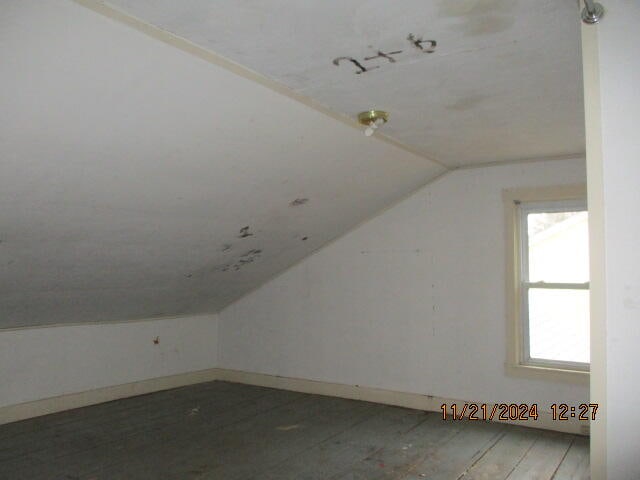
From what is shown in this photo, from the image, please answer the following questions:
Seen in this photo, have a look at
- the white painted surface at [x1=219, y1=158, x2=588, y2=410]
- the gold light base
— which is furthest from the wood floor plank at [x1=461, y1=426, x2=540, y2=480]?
the gold light base

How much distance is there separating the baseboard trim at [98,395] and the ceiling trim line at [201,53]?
10.9ft

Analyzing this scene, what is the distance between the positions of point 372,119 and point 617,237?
184 cm

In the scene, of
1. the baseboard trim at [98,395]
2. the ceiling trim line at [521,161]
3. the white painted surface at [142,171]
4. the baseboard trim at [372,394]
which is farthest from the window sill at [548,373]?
the baseboard trim at [98,395]

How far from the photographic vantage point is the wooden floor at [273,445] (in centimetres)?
329

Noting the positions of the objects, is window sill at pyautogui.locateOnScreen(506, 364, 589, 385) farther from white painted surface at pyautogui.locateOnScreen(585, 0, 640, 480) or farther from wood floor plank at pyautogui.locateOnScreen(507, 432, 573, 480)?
white painted surface at pyautogui.locateOnScreen(585, 0, 640, 480)

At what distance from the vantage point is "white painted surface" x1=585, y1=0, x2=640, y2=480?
1.38 m

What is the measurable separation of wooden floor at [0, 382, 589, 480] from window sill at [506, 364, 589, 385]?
0.40m

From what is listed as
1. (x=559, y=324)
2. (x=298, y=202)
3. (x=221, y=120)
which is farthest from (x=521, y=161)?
(x=221, y=120)

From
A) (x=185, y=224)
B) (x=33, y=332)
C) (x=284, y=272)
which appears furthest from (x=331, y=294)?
(x=33, y=332)

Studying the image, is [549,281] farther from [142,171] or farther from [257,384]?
[142,171]

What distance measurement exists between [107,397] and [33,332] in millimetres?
912

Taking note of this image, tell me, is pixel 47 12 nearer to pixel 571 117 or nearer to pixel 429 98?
pixel 429 98

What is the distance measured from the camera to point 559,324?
4246 millimetres

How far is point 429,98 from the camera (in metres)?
2.80
